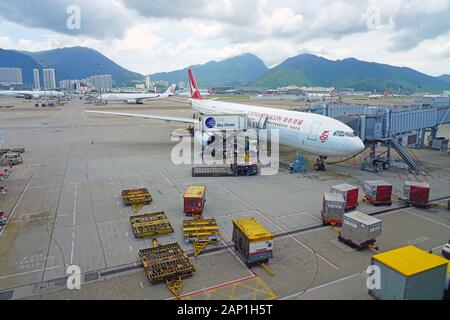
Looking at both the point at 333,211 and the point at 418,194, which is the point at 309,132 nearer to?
the point at 418,194

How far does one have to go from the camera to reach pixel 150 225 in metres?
18.1

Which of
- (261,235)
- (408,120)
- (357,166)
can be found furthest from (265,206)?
(408,120)

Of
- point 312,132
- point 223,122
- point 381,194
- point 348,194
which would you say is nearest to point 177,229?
point 348,194

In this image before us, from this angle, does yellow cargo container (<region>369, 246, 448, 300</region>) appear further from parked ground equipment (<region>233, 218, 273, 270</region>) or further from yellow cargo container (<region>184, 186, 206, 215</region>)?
yellow cargo container (<region>184, 186, 206, 215</region>)

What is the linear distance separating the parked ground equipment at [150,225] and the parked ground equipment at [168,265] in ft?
6.47

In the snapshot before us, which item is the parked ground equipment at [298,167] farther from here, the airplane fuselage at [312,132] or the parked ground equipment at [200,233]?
the parked ground equipment at [200,233]

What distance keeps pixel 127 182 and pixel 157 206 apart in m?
6.60

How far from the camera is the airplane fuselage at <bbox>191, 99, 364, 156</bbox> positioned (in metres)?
27.3

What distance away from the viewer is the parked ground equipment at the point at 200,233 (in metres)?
16.4

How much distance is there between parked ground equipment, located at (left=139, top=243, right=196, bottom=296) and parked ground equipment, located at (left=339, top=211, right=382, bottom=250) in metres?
8.49

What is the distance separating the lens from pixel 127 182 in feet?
89.3

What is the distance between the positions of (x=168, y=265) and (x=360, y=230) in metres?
9.79

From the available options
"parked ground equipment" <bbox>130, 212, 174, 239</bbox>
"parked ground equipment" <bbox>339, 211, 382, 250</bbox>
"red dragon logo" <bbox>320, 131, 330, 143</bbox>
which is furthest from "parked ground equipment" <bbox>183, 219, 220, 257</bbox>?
"red dragon logo" <bbox>320, 131, 330, 143</bbox>
